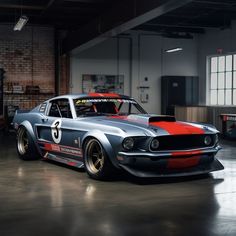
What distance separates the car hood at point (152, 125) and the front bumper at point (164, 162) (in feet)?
0.94

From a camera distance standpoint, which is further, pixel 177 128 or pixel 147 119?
pixel 147 119

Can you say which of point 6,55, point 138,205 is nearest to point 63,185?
point 138,205

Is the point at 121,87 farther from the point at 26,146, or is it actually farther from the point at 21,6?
the point at 26,146

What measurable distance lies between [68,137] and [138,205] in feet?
8.60

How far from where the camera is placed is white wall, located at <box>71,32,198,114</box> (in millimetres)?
18094

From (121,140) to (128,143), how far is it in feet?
0.34

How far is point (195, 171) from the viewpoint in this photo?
21.5ft

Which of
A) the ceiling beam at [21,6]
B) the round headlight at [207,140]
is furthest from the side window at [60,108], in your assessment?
the ceiling beam at [21,6]

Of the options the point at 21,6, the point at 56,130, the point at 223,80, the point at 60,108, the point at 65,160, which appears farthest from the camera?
the point at 223,80

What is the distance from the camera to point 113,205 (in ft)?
16.5

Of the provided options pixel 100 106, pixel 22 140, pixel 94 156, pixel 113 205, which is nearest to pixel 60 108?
pixel 100 106

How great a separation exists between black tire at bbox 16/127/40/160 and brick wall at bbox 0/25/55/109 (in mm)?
8281

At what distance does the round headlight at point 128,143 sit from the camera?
242 inches

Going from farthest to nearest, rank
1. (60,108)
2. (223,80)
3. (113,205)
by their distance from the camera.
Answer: (223,80), (60,108), (113,205)
